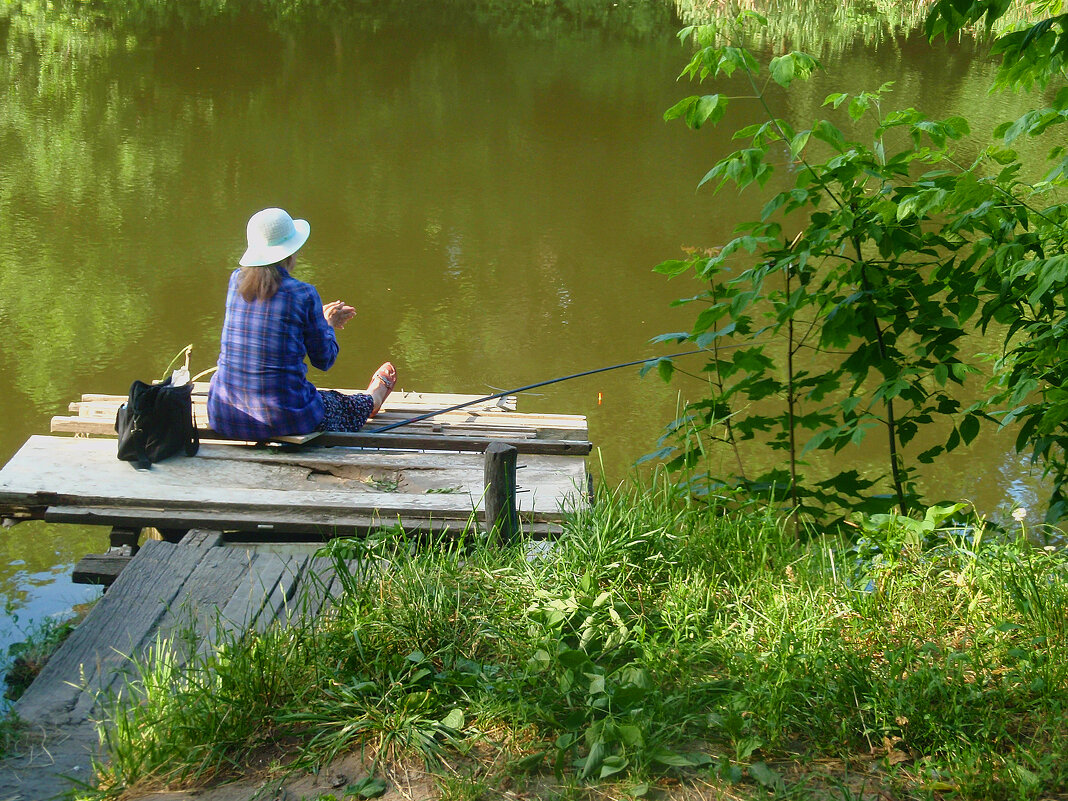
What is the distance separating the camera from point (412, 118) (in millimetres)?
14250

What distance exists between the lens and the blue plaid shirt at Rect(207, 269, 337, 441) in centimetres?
455

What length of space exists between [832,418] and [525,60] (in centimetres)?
1557

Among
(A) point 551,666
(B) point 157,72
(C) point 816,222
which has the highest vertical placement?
(B) point 157,72

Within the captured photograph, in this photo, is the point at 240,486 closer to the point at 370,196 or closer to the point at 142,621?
the point at 142,621

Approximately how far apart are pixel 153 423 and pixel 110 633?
1292 mm

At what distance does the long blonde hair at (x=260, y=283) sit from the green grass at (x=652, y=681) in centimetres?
179

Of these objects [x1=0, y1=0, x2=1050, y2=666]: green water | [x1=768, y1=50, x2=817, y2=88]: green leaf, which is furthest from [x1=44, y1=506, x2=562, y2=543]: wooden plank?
[x1=768, y1=50, x2=817, y2=88]: green leaf

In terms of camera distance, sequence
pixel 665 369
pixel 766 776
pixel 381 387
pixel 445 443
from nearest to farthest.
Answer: pixel 766 776 → pixel 665 369 → pixel 445 443 → pixel 381 387

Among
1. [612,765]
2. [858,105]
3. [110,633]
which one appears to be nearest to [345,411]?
[110,633]

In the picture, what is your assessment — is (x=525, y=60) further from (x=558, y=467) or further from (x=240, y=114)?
(x=558, y=467)

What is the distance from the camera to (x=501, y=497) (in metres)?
3.49

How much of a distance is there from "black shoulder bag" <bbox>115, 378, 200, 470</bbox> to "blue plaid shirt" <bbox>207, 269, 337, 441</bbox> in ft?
0.78

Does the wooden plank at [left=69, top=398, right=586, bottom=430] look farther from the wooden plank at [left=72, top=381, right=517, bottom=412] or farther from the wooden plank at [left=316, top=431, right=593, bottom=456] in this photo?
the wooden plank at [left=316, top=431, right=593, bottom=456]

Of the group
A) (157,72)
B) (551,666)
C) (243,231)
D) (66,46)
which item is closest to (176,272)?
(243,231)
